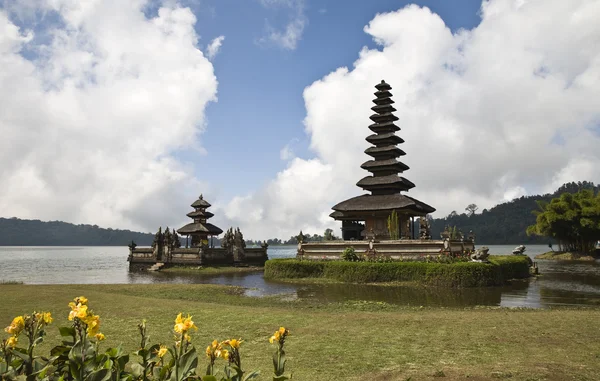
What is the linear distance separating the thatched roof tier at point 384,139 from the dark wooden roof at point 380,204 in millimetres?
7804

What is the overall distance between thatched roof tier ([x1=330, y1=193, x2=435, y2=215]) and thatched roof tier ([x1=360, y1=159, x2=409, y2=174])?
12.7 ft

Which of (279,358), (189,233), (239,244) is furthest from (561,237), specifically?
(279,358)

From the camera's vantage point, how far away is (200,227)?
191 ft

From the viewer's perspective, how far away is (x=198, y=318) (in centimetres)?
1292

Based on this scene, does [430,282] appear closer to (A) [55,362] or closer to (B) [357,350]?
(B) [357,350]

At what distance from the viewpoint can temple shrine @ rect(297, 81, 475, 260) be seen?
33.9m

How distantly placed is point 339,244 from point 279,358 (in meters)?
32.9

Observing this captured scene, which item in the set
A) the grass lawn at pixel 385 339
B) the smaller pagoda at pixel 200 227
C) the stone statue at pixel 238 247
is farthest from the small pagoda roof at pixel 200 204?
the grass lawn at pixel 385 339

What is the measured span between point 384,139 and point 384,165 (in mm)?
3943

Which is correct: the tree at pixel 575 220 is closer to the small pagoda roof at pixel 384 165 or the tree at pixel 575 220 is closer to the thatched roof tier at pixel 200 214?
the small pagoda roof at pixel 384 165

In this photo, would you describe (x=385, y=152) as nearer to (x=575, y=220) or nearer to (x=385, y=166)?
(x=385, y=166)

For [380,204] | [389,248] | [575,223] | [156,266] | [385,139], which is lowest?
[156,266]

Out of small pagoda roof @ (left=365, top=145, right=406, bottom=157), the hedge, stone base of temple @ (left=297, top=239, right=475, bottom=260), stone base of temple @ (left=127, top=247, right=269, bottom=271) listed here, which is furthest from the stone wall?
small pagoda roof @ (left=365, top=145, right=406, bottom=157)

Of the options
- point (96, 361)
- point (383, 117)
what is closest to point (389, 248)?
point (383, 117)
